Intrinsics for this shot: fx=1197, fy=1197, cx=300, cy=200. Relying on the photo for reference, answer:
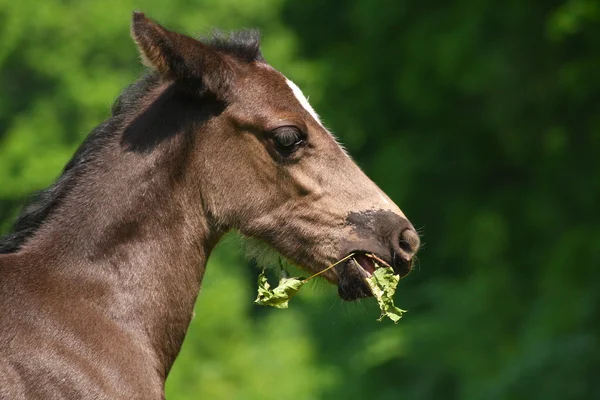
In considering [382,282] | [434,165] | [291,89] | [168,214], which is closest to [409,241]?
[382,282]

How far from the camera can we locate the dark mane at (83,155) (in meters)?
5.52

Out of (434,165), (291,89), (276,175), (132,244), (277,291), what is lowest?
(434,165)

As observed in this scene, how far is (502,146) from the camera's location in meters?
18.6

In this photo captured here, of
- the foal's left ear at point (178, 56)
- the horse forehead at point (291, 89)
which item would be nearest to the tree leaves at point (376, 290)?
the horse forehead at point (291, 89)

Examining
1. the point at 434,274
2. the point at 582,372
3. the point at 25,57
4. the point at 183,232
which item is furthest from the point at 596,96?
the point at 183,232

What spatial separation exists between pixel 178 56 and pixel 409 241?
1.38 meters

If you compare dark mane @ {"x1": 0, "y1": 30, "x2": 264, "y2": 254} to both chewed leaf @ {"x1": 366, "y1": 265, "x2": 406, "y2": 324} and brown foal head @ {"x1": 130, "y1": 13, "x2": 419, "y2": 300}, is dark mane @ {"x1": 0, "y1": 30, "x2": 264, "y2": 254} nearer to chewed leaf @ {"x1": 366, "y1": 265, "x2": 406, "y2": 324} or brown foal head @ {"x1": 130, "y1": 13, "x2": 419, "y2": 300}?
brown foal head @ {"x1": 130, "y1": 13, "x2": 419, "y2": 300}

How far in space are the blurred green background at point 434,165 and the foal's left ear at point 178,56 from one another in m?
8.23

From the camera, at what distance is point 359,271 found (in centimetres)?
571

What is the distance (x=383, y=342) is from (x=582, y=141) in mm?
4907

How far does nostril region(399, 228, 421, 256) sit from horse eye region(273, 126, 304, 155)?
67 centimetres

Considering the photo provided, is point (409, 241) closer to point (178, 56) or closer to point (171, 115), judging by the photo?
point (171, 115)

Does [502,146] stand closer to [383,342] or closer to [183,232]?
[383,342]

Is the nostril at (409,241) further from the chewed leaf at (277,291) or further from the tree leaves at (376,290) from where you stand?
the chewed leaf at (277,291)
